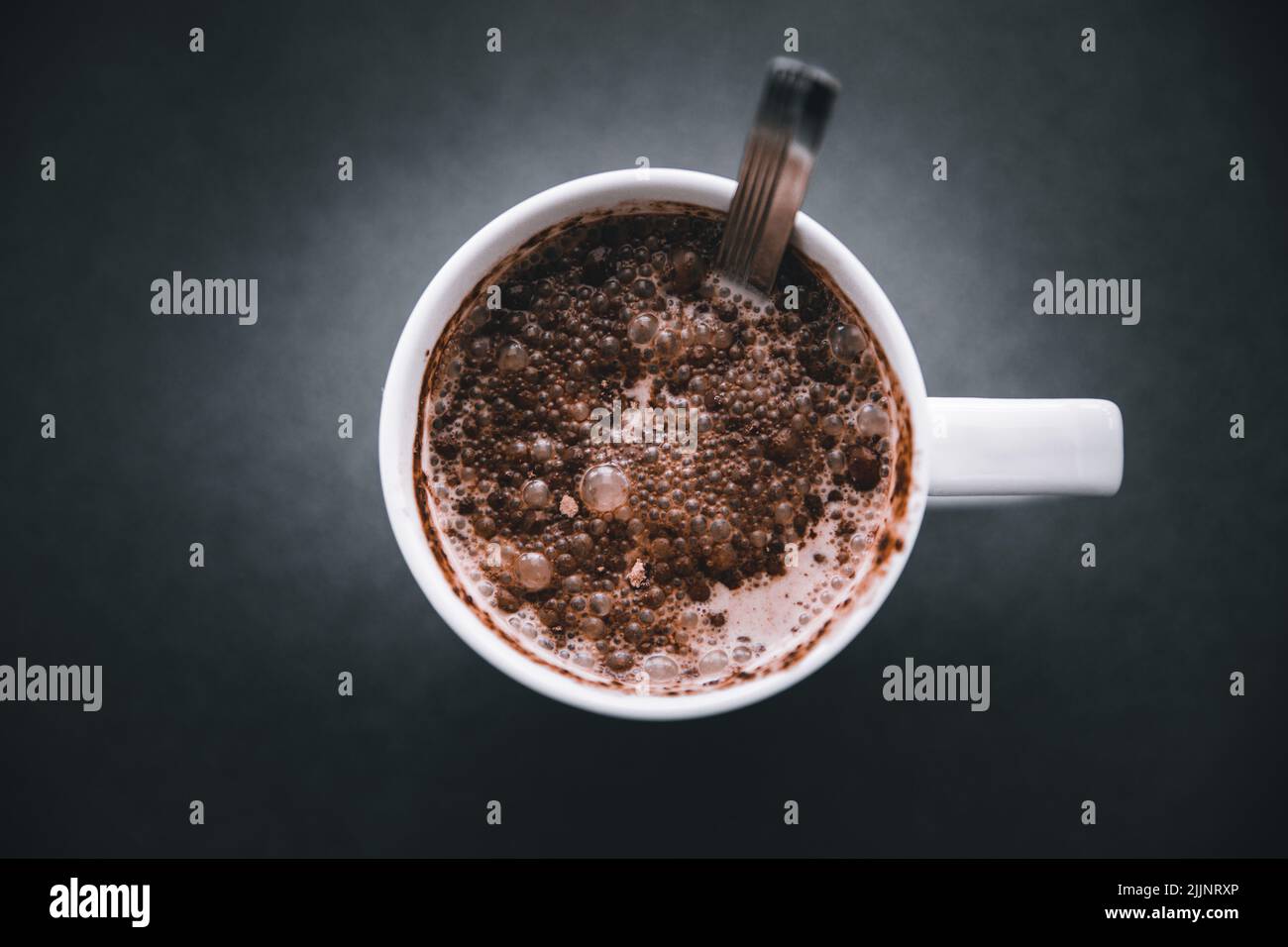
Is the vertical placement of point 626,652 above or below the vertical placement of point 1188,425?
below

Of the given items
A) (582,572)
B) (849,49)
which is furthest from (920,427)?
(849,49)

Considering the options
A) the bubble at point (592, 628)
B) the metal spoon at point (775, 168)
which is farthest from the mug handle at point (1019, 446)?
the bubble at point (592, 628)

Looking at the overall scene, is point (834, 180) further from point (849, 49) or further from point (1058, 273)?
point (1058, 273)

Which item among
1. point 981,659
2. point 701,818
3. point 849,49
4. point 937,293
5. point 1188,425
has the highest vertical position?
point 849,49

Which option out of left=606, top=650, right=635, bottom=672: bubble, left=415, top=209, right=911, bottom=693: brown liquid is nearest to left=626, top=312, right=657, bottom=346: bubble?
left=415, top=209, right=911, bottom=693: brown liquid

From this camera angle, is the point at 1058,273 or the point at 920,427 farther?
the point at 1058,273

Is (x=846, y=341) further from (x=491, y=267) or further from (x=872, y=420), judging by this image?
(x=491, y=267)

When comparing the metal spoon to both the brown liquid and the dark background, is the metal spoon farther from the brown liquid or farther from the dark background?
the dark background
